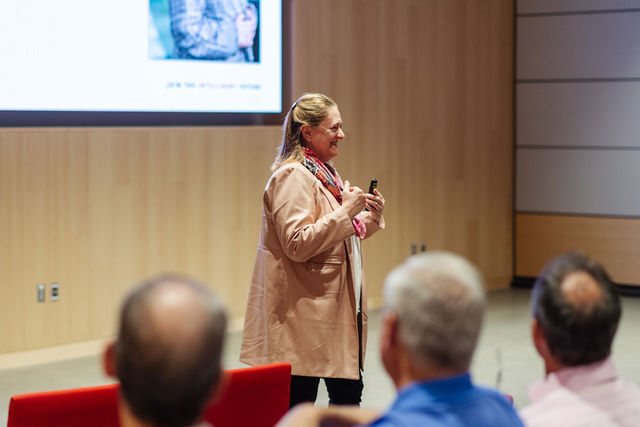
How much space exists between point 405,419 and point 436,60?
22.2 feet

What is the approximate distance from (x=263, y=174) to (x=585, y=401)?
5265mm

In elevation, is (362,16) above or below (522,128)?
above

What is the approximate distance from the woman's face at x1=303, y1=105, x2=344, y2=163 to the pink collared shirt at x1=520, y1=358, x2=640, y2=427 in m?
1.89

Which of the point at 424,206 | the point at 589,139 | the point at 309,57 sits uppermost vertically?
the point at 309,57

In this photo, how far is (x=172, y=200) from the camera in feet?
20.7

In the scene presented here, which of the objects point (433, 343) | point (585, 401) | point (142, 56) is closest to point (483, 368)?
point (142, 56)

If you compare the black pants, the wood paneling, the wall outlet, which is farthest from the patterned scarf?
the wood paneling

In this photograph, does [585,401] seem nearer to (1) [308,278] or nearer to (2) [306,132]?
(1) [308,278]

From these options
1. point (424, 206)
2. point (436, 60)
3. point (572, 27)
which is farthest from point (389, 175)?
point (572, 27)

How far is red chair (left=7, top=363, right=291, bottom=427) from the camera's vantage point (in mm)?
2150

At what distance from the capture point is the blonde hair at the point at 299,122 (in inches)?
135

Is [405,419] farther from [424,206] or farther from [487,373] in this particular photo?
[424,206]

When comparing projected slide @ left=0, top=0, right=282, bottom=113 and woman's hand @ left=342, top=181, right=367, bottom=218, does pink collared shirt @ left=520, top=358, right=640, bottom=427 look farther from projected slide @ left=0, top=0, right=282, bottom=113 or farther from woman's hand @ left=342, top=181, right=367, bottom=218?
projected slide @ left=0, top=0, right=282, bottom=113

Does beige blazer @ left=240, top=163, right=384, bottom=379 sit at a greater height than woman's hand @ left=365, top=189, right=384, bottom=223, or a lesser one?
lesser
